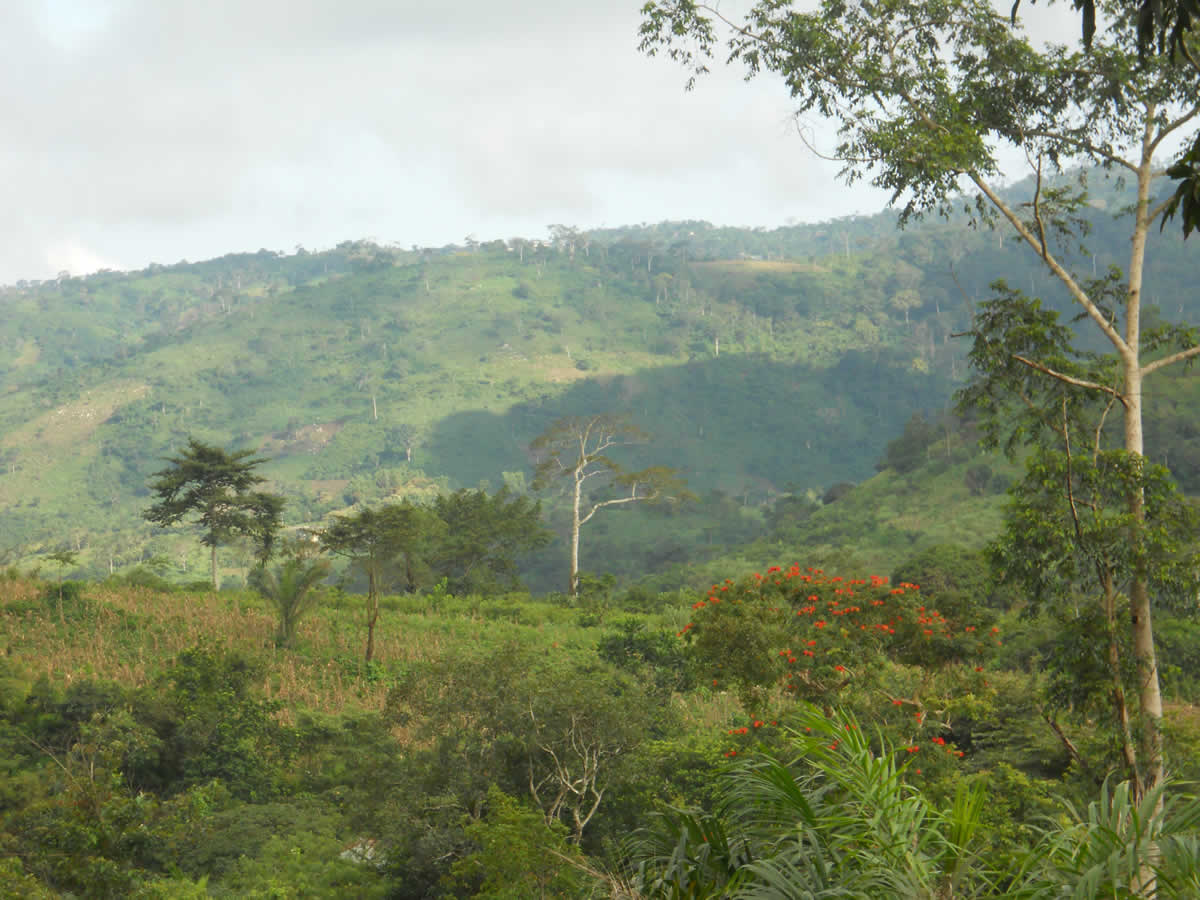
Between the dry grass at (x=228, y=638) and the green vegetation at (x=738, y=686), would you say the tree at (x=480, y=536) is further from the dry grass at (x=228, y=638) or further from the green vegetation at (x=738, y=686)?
the dry grass at (x=228, y=638)

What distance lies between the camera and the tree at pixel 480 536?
3027cm

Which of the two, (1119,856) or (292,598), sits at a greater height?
(1119,856)

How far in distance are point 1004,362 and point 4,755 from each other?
10329 millimetres

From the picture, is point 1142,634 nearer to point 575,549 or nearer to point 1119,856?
point 1119,856

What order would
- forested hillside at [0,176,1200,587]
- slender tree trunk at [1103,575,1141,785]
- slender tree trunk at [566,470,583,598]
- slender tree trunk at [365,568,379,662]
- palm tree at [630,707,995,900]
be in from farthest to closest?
forested hillside at [0,176,1200,587] < slender tree trunk at [566,470,583,598] < slender tree trunk at [365,568,379,662] < slender tree trunk at [1103,575,1141,785] < palm tree at [630,707,995,900]

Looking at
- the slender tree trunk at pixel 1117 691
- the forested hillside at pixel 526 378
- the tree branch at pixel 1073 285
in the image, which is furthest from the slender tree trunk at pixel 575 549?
the forested hillside at pixel 526 378

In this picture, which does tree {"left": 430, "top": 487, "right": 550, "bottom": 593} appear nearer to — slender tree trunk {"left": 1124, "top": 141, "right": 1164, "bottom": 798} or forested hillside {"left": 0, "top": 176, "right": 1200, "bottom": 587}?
slender tree trunk {"left": 1124, "top": 141, "right": 1164, "bottom": 798}

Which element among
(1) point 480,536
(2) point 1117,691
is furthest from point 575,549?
(2) point 1117,691

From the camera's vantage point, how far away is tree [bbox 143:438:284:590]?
23.8 meters

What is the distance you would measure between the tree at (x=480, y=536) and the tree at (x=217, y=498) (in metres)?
5.78

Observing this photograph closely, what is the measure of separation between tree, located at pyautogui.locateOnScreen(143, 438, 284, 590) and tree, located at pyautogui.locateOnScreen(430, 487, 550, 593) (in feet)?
18.9

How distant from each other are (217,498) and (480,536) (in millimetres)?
9062

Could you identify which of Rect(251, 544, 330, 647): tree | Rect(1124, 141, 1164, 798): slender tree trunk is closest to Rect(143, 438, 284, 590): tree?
Rect(251, 544, 330, 647): tree

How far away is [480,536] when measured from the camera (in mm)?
30781
